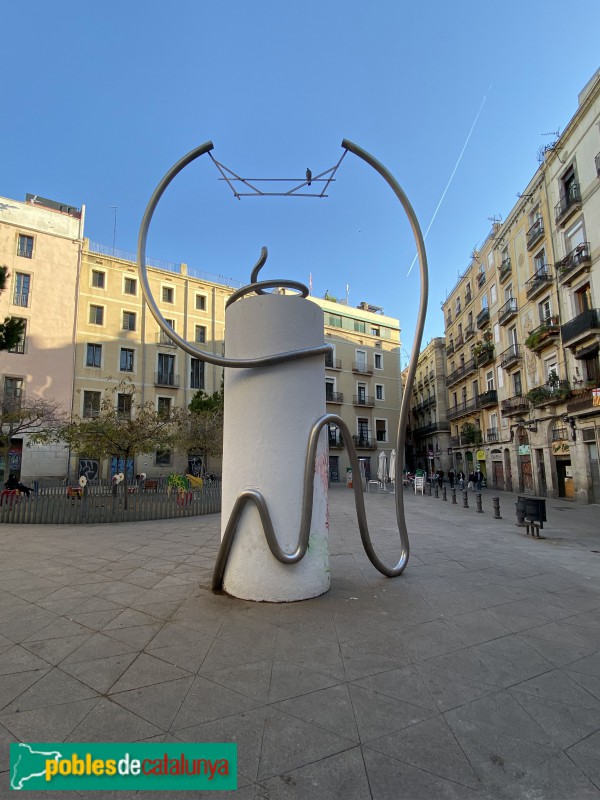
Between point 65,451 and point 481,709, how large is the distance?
3131 cm

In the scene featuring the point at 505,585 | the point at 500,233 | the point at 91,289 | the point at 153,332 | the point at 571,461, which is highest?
the point at 500,233

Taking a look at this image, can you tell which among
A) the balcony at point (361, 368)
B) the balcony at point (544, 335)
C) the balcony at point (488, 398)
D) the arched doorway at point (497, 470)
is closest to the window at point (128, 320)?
the balcony at point (361, 368)

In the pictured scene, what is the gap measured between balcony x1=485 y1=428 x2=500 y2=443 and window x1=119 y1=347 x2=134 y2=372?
91.2 feet

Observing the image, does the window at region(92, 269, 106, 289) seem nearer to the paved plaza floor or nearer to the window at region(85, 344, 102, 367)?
the window at region(85, 344, 102, 367)

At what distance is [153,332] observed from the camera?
35.5 meters

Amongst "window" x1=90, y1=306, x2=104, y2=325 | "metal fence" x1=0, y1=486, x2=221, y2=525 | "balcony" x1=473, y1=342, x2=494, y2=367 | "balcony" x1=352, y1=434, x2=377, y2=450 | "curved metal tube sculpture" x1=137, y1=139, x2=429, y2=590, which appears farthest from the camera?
"balcony" x1=352, y1=434, x2=377, y2=450

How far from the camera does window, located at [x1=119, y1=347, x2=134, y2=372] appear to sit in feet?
111

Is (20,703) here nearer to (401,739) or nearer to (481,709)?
(401,739)

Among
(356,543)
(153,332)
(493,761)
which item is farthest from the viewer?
(153,332)

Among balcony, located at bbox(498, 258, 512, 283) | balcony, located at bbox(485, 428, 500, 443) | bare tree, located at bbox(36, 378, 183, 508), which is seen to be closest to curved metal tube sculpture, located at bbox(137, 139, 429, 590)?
bare tree, located at bbox(36, 378, 183, 508)

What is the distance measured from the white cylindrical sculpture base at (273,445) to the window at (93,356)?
30.6 meters

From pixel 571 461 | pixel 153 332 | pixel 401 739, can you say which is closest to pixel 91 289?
pixel 153 332

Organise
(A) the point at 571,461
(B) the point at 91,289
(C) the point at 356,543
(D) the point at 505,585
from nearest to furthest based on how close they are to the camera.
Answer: (D) the point at 505,585
(C) the point at 356,543
(A) the point at 571,461
(B) the point at 91,289

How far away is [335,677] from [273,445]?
2498mm
